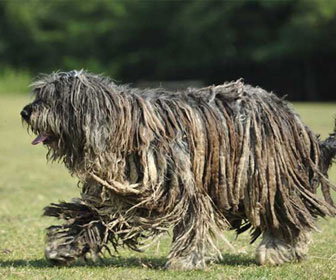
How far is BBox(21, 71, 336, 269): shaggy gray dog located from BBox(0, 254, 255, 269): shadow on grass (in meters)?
0.27

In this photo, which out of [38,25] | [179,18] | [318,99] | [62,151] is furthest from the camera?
[38,25]

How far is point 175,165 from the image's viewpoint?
6.25m

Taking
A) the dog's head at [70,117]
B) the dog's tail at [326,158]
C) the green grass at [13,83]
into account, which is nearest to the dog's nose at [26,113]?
the dog's head at [70,117]

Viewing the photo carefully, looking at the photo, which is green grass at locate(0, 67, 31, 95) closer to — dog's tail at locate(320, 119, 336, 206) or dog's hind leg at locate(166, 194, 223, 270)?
dog's tail at locate(320, 119, 336, 206)

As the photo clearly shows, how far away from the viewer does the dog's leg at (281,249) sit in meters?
6.71

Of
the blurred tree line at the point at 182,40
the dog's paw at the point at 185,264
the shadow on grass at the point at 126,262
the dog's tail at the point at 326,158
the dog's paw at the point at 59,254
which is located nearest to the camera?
the dog's paw at the point at 59,254

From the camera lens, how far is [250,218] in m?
6.62

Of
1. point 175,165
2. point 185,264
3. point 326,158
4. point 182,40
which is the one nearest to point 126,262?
point 185,264

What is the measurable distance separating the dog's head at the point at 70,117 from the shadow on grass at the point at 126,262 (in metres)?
0.97

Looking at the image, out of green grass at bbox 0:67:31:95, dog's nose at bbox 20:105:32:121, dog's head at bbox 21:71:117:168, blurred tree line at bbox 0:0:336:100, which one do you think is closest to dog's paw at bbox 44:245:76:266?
dog's head at bbox 21:71:117:168

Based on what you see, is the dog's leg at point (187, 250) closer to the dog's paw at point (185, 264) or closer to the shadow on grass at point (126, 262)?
the dog's paw at point (185, 264)

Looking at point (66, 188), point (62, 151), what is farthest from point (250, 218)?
point (66, 188)

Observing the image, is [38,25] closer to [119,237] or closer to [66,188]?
[66,188]

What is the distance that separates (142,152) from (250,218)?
3.68ft
